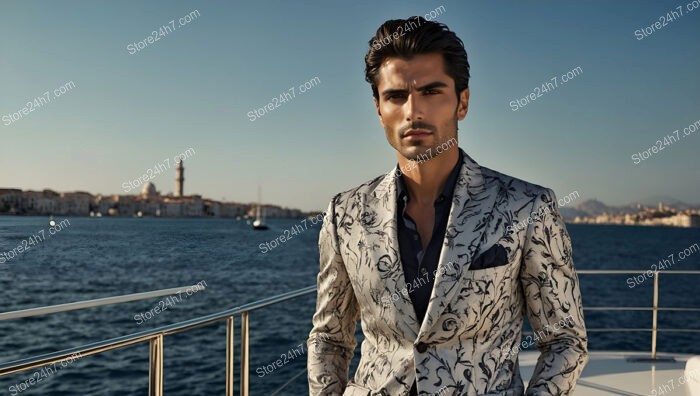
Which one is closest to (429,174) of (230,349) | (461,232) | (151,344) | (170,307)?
(461,232)

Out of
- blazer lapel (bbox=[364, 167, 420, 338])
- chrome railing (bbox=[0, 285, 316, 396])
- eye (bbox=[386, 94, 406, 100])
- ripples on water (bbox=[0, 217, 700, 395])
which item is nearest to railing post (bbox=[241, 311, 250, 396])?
chrome railing (bbox=[0, 285, 316, 396])

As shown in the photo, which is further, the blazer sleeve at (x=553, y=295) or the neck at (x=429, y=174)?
the neck at (x=429, y=174)

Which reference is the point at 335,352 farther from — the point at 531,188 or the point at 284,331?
the point at 284,331

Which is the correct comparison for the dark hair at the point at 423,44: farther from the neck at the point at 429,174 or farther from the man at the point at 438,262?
the neck at the point at 429,174

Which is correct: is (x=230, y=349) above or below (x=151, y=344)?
below

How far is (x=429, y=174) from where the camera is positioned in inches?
38.7

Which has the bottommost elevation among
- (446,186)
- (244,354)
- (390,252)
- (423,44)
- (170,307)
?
(170,307)

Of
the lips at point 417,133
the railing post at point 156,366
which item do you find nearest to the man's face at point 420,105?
the lips at point 417,133

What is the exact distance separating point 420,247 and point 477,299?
137 mm

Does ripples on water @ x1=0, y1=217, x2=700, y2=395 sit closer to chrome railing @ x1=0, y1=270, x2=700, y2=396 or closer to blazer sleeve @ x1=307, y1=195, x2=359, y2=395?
chrome railing @ x1=0, y1=270, x2=700, y2=396

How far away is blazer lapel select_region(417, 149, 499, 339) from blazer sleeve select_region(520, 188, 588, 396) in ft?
0.26

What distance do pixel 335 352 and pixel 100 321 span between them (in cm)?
1983

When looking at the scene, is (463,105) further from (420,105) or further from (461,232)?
(461,232)

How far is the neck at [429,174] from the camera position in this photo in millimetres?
975
